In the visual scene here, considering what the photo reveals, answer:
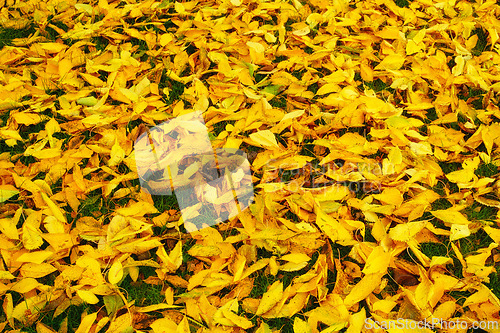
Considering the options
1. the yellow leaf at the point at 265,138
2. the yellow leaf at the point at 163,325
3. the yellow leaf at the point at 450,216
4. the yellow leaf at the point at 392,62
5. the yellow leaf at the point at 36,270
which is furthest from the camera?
the yellow leaf at the point at 392,62

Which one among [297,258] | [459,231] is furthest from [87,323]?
[459,231]

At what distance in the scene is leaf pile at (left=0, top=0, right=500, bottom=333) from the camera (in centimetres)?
127

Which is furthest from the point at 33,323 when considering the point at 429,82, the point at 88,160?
the point at 429,82

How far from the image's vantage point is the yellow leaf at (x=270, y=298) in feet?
4.07

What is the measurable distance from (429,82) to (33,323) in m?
1.91

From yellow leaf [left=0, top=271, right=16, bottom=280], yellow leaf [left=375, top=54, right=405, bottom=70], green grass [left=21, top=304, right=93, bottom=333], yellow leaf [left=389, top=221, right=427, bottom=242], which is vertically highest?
yellow leaf [left=375, top=54, right=405, bottom=70]

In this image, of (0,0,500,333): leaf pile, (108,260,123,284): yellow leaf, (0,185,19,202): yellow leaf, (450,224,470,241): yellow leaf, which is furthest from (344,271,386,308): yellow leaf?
(0,185,19,202): yellow leaf

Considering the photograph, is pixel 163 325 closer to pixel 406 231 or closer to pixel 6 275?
pixel 6 275

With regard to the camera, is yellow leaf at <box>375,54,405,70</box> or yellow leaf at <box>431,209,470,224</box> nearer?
yellow leaf at <box>431,209,470,224</box>

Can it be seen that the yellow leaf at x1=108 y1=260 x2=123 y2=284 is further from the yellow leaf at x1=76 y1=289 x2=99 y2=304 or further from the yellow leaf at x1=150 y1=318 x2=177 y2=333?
the yellow leaf at x1=150 y1=318 x2=177 y2=333

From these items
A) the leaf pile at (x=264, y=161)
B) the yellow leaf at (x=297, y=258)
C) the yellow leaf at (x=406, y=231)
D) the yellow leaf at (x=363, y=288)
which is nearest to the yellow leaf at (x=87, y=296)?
the leaf pile at (x=264, y=161)

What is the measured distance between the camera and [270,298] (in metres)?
1.26

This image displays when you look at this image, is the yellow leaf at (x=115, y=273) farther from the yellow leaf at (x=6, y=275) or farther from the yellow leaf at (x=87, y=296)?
the yellow leaf at (x=6, y=275)

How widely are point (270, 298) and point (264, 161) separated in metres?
0.55
